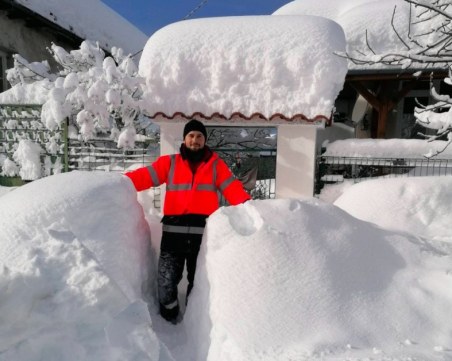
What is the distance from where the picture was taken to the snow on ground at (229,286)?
66.7 inches

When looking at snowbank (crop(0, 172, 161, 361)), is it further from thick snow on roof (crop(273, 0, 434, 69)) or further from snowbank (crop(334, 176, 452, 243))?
thick snow on roof (crop(273, 0, 434, 69))

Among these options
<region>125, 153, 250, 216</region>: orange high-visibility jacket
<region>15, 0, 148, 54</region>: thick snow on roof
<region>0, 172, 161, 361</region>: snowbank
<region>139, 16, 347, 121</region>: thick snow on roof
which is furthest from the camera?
<region>15, 0, 148, 54</region>: thick snow on roof

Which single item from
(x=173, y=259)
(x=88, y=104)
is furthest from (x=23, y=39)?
(x=173, y=259)

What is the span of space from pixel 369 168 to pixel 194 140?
4.14 metres

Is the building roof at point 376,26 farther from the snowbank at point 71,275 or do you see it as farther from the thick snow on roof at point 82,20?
the thick snow on roof at point 82,20

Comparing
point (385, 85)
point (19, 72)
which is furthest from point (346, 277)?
point (19, 72)

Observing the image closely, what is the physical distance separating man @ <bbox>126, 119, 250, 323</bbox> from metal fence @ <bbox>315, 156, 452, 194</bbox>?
314 cm

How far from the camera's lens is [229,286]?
1.97 meters

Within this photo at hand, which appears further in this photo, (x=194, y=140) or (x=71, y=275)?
(x=194, y=140)

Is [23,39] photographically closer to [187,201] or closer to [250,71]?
[250,71]

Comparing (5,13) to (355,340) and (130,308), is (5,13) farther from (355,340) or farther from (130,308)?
(355,340)

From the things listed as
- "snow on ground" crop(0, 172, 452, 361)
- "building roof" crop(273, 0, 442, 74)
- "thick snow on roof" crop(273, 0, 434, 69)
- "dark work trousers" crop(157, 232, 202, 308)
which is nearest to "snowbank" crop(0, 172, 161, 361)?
"snow on ground" crop(0, 172, 452, 361)

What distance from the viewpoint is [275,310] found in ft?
5.96

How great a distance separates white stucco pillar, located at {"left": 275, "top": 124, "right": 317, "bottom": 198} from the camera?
4.84m
